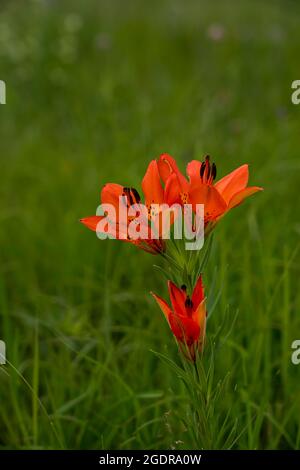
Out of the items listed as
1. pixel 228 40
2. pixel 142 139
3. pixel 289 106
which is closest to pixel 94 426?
pixel 142 139

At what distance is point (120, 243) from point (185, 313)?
3.48 ft

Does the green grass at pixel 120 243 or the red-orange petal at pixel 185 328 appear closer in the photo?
the red-orange petal at pixel 185 328

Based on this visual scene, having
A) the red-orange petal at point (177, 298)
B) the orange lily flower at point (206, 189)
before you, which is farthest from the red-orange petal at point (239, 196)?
the red-orange petal at point (177, 298)

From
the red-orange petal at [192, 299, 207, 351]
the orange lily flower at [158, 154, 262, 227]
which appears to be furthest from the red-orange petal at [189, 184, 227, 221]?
the red-orange petal at [192, 299, 207, 351]

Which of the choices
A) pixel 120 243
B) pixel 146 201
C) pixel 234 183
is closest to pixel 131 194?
pixel 146 201

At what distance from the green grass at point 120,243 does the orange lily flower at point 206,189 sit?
17 centimetres

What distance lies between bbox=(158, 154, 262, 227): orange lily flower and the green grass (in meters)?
0.17

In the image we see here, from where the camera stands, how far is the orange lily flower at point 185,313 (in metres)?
0.78

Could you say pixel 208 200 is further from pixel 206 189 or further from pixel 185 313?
pixel 185 313

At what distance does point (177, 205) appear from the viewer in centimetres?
76

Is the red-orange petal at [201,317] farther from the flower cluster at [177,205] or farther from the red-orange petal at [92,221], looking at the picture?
the red-orange petal at [92,221]

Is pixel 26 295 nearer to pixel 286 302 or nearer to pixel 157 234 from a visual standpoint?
pixel 286 302

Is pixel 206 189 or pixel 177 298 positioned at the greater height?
pixel 206 189

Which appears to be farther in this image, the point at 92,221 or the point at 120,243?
the point at 120,243
